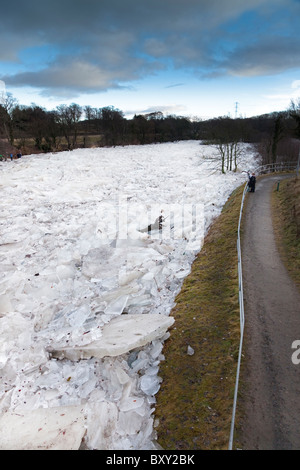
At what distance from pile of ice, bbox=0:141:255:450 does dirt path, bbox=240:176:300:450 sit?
6.60 ft

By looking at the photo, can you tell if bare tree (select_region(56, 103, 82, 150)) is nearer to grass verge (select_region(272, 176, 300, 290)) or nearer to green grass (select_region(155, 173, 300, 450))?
grass verge (select_region(272, 176, 300, 290))

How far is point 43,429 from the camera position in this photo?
17.1 feet

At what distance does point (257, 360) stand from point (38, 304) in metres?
7.15

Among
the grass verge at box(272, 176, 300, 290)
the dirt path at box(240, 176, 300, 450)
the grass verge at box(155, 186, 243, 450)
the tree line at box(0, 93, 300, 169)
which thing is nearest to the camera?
the dirt path at box(240, 176, 300, 450)

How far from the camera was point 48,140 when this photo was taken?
2296 inches

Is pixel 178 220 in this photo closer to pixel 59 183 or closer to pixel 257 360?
pixel 257 360

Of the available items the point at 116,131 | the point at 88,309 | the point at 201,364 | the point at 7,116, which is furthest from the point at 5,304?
the point at 116,131

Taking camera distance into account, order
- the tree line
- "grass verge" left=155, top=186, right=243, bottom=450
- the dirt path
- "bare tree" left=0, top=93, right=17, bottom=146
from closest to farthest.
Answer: the dirt path, "grass verge" left=155, top=186, right=243, bottom=450, the tree line, "bare tree" left=0, top=93, right=17, bottom=146

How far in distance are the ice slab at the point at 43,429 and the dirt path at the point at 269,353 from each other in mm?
3102

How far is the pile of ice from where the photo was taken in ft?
17.7

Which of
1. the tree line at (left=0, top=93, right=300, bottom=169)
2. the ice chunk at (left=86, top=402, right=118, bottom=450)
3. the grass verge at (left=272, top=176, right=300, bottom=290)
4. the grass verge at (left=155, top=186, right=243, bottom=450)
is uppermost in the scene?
the tree line at (left=0, top=93, right=300, bottom=169)

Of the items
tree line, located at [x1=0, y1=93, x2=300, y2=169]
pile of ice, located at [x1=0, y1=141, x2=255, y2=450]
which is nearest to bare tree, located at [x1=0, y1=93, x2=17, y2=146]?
tree line, located at [x1=0, y1=93, x2=300, y2=169]

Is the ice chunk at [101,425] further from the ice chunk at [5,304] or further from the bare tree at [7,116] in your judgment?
the bare tree at [7,116]

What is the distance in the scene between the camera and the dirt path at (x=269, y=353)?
4.86m
